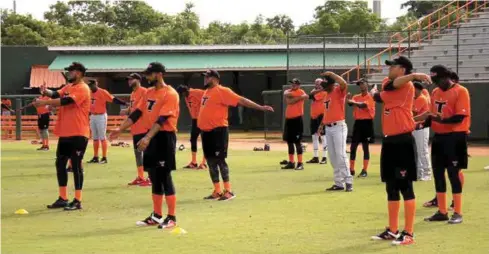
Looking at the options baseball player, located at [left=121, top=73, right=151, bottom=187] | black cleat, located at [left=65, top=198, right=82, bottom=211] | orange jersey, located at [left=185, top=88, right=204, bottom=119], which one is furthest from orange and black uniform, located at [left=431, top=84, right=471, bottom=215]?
orange jersey, located at [left=185, top=88, right=204, bottom=119]

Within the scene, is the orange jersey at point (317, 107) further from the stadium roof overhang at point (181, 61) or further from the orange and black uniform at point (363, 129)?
the stadium roof overhang at point (181, 61)

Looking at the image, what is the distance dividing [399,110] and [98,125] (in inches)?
522

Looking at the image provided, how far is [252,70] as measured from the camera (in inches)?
1809

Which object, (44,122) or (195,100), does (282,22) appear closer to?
(44,122)

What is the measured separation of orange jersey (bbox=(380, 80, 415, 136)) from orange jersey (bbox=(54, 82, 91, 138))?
5357 millimetres

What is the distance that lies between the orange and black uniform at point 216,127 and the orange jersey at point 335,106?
2.35 m

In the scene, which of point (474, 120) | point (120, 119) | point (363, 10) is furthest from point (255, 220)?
point (363, 10)

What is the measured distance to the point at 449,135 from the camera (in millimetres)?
12000

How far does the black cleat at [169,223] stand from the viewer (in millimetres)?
11492

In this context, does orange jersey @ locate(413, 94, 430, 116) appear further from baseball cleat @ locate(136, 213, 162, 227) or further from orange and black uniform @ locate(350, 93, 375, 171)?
baseball cleat @ locate(136, 213, 162, 227)

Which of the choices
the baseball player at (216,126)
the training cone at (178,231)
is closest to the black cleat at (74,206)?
the baseball player at (216,126)

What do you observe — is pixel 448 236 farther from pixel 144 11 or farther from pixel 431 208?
pixel 144 11

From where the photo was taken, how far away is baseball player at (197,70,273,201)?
14789 millimetres

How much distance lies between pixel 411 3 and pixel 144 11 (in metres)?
27.3
